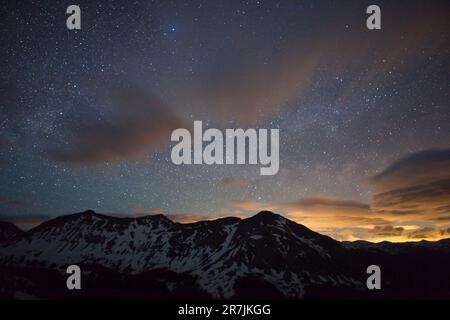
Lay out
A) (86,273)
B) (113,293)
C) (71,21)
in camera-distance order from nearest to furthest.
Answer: (71,21), (113,293), (86,273)

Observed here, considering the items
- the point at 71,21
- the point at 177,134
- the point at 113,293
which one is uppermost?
the point at 71,21

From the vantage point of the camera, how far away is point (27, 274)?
192750 mm

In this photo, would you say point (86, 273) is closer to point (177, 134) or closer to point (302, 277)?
point (302, 277)

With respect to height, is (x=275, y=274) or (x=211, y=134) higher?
(x=211, y=134)

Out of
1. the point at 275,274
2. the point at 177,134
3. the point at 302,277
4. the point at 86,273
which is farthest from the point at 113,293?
the point at 177,134

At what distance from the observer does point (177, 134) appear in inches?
886

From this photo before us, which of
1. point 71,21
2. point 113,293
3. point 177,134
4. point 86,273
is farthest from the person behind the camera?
point 86,273

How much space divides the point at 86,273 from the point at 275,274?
105 metres

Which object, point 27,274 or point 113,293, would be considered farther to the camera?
point 27,274
